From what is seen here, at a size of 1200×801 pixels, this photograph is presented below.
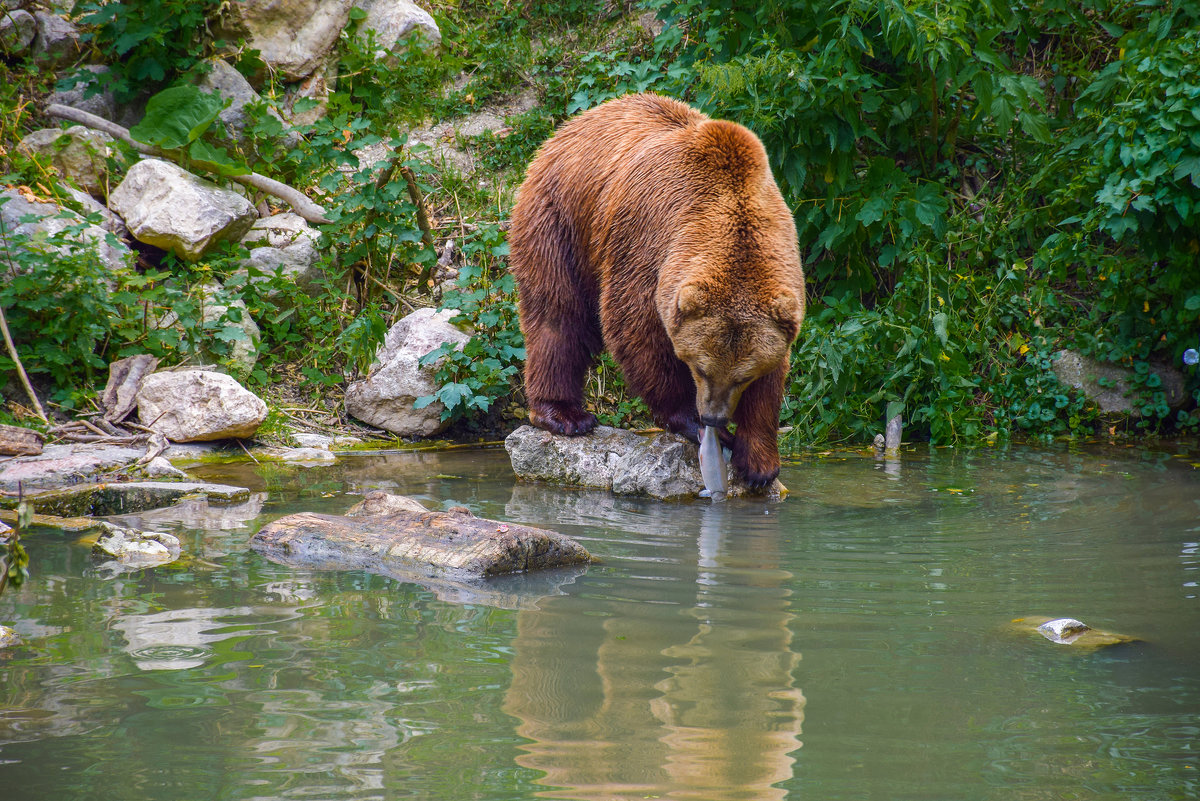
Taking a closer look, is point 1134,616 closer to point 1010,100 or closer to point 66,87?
point 1010,100

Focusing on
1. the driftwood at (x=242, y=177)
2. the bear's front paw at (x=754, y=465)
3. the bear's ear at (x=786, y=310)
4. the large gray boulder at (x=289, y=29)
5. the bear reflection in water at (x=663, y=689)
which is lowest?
the bear reflection in water at (x=663, y=689)

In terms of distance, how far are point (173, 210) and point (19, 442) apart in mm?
2499

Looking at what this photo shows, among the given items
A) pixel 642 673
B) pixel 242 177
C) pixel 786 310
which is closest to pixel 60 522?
pixel 642 673

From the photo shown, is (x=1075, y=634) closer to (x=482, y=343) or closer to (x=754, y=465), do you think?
(x=754, y=465)

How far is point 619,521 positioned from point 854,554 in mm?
1168

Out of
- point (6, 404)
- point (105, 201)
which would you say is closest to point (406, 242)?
point (105, 201)

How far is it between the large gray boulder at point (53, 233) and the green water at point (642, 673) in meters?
3.38

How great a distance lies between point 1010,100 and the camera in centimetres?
667

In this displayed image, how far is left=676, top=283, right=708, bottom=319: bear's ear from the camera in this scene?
446 centimetres

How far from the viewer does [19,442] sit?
5668mm

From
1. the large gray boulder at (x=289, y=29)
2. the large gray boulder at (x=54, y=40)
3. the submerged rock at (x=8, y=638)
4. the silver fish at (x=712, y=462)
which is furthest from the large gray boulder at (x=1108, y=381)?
the large gray boulder at (x=54, y=40)

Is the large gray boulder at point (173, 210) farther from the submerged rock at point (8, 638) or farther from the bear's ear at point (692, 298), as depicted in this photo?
the submerged rock at point (8, 638)

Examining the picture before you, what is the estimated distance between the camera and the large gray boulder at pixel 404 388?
→ 7.14 metres

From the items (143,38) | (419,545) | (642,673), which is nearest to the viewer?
(642,673)
